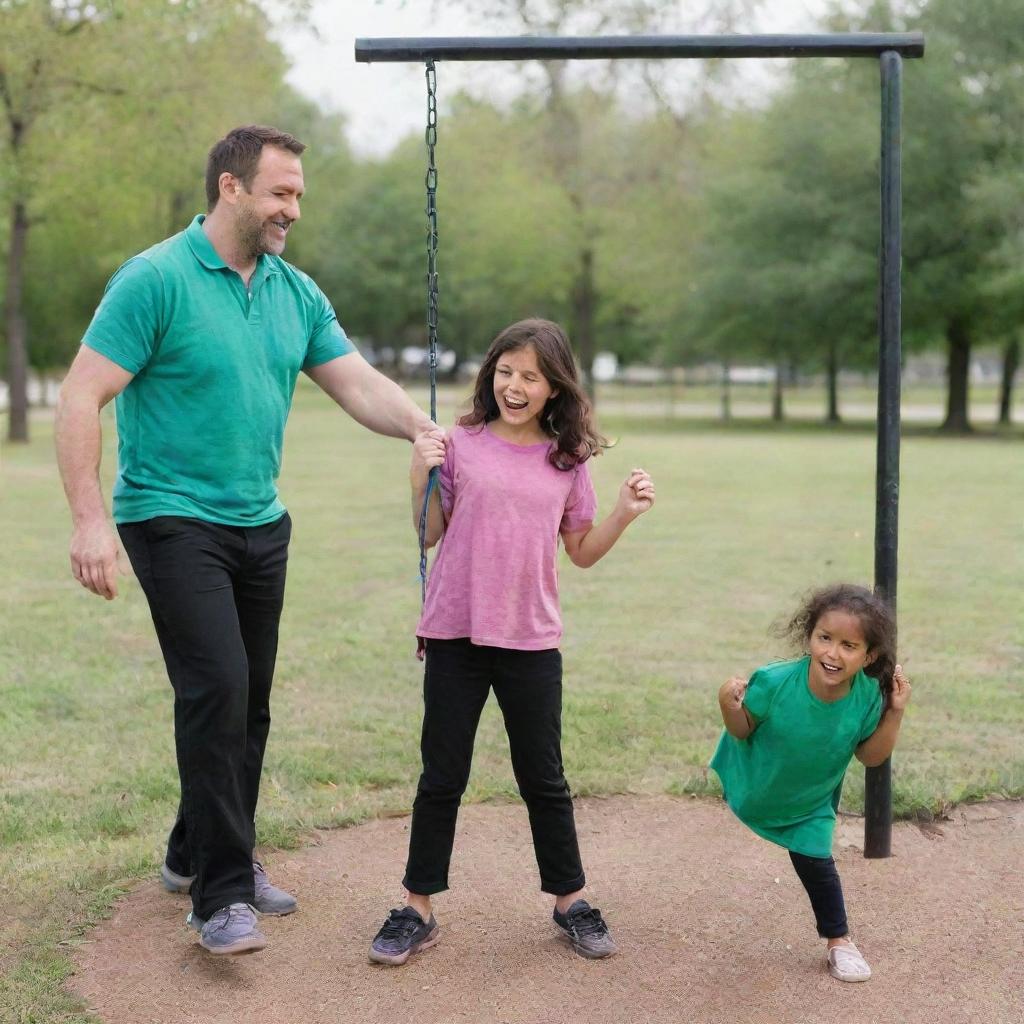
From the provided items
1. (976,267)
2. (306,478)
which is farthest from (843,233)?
(306,478)

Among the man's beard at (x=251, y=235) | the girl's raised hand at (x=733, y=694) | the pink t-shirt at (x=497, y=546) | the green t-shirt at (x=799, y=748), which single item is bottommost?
the green t-shirt at (x=799, y=748)

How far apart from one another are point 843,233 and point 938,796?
26.8 meters

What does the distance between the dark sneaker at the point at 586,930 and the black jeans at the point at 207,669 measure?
821mm

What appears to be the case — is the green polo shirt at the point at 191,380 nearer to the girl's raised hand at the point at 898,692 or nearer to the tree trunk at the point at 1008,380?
the girl's raised hand at the point at 898,692

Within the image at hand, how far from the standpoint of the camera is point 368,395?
12.5 ft

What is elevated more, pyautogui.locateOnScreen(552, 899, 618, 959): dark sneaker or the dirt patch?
pyautogui.locateOnScreen(552, 899, 618, 959): dark sneaker

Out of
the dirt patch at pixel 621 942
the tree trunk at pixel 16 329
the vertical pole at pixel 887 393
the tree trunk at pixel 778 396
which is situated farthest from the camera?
the tree trunk at pixel 778 396

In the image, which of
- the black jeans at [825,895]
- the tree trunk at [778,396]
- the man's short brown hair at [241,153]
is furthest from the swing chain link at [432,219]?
the tree trunk at [778,396]

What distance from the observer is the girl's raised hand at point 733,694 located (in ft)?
11.3

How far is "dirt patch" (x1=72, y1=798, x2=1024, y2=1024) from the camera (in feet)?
10.5

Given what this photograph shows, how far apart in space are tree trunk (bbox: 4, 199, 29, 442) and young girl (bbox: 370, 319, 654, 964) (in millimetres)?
21464

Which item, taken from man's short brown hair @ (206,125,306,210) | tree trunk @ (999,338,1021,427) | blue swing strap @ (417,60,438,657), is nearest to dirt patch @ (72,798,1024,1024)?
blue swing strap @ (417,60,438,657)

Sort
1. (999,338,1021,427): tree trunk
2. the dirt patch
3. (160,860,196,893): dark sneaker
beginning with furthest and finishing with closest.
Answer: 1. (999,338,1021,427): tree trunk
2. (160,860,196,893): dark sneaker
3. the dirt patch

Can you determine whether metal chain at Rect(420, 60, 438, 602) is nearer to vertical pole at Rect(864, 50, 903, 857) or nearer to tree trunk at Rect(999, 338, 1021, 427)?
vertical pole at Rect(864, 50, 903, 857)
